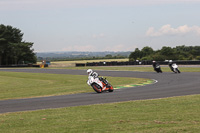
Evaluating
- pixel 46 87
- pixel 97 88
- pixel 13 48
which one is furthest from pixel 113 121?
pixel 13 48

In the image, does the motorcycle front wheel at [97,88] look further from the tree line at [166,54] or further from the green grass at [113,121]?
the tree line at [166,54]

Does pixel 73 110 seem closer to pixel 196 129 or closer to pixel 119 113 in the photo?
pixel 119 113

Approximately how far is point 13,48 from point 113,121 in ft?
321

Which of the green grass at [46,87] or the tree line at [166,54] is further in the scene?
the tree line at [166,54]

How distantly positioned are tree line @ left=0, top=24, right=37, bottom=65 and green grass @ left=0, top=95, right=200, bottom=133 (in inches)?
3725

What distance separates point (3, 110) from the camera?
12.7 metres

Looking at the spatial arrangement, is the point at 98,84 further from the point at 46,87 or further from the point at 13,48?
the point at 13,48

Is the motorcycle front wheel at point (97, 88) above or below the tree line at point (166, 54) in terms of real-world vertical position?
below

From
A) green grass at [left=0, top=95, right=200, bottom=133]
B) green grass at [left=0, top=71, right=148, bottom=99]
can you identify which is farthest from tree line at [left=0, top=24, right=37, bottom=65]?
green grass at [left=0, top=95, right=200, bottom=133]

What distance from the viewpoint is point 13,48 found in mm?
102688

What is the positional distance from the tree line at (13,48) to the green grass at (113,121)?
9461 cm

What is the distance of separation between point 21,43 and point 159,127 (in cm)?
10226

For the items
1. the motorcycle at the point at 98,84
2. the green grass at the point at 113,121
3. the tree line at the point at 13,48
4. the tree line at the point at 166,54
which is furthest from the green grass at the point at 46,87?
the tree line at the point at 13,48

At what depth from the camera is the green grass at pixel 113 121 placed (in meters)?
7.65
